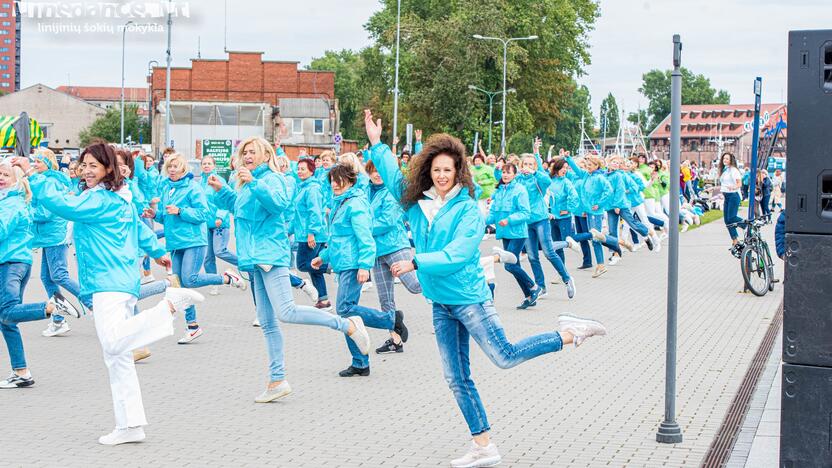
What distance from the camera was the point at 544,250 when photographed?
14961 mm

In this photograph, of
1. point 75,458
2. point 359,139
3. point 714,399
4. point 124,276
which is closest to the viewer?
point 75,458

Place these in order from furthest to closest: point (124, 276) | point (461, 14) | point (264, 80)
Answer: point (264, 80)
point (461, 14)
point (124, 276)

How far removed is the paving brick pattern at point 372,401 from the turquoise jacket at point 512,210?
1092 mm

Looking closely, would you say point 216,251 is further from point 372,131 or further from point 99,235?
point 99,235

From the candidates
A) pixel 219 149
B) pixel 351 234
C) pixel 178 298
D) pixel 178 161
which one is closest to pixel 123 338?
pixel 178 298

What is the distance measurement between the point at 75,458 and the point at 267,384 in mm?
2244

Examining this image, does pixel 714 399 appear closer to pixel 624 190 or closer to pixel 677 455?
pixel 677 455

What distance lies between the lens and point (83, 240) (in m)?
7.01

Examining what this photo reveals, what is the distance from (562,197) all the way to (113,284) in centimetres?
1149

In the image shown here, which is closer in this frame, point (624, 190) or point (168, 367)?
point (168, 367)

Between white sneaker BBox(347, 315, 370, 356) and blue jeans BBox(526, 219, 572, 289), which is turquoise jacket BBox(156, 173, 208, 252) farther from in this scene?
blue jeans BBox(526, 219, 572, 289)

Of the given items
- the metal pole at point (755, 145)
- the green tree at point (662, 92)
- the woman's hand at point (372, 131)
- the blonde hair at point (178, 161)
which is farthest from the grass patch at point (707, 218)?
the green tree at point (662, 92)

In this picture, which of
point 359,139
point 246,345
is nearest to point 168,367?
point 246,345

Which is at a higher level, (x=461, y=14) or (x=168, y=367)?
(x=461, y=14)
